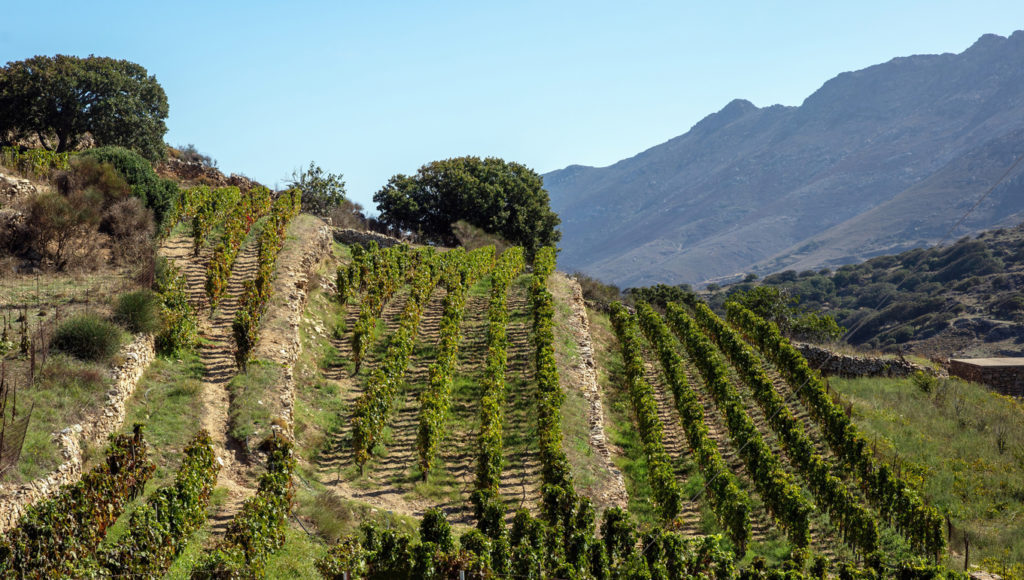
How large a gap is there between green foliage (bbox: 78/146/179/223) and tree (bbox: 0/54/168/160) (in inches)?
463

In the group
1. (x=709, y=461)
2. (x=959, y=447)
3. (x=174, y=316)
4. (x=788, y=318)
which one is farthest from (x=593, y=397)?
(x=788, y=318)

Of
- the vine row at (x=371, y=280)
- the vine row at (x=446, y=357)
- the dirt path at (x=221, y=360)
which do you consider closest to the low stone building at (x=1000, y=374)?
the vine row at (x=446, y=357)

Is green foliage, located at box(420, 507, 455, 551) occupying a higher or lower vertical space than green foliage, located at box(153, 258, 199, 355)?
lower

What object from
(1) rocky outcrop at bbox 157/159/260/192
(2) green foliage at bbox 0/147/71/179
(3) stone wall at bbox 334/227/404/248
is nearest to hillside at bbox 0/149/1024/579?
(2) green foliage at bbox 0/147/71/179

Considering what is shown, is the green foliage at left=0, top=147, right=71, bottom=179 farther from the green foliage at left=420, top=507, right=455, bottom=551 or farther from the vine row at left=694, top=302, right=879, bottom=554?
the vine row at left=694, top=302, right=879, bottom=554

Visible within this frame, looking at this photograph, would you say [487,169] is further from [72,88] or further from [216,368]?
[216,368]

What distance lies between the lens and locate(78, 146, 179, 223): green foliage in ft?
80.8

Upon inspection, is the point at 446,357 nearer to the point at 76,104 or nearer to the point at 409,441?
the point at 409,441

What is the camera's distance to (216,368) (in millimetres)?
17938

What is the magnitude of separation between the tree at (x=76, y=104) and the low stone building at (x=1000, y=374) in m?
41.1

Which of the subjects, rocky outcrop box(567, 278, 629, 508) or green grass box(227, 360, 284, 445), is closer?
green grass box(227, 360, 284, 445)

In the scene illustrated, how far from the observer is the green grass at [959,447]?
61.4ft

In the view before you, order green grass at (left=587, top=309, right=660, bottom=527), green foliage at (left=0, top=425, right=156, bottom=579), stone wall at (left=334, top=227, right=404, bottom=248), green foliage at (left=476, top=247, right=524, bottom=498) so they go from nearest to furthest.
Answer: green foliage at (left=0, top=425, right=156, bottom=579), green foliage at (left=476, top=247, right=524, bottom=498), green grass at (left=587, top=309, right=660, bottom=527), stone wall at (left=334, top=227, right=404, bottom=248)

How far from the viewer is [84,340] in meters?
14.8
